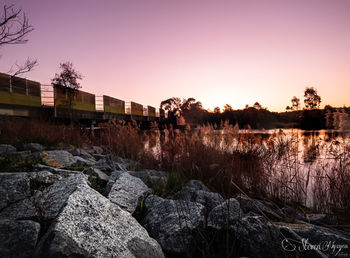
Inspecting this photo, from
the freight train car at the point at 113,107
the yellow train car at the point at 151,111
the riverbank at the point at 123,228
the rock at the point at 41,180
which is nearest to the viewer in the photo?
the riverbank at the point at 123,228

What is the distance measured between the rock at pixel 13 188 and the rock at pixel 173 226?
1247 millimetres

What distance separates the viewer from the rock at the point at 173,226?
5.66ft

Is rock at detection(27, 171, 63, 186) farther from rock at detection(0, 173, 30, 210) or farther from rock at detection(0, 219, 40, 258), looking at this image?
rock at detection(0, 219, 40, 258)

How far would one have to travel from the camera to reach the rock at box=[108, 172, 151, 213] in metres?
2.12

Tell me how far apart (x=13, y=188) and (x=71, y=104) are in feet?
45.6

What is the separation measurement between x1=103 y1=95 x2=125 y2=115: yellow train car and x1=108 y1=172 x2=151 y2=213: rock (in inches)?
701

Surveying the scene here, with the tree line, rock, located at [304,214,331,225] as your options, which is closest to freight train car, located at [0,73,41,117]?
the tree line

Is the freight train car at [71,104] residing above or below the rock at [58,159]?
above

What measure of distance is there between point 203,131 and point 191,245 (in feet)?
13.3

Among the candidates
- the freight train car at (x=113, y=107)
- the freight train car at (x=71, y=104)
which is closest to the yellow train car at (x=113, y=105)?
the freight train car at (x=113, y=107)

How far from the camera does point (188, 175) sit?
4.17 metres

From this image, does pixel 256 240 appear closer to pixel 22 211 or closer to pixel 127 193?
pixel 127 193

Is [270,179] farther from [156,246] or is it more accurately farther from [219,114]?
[219,114]
